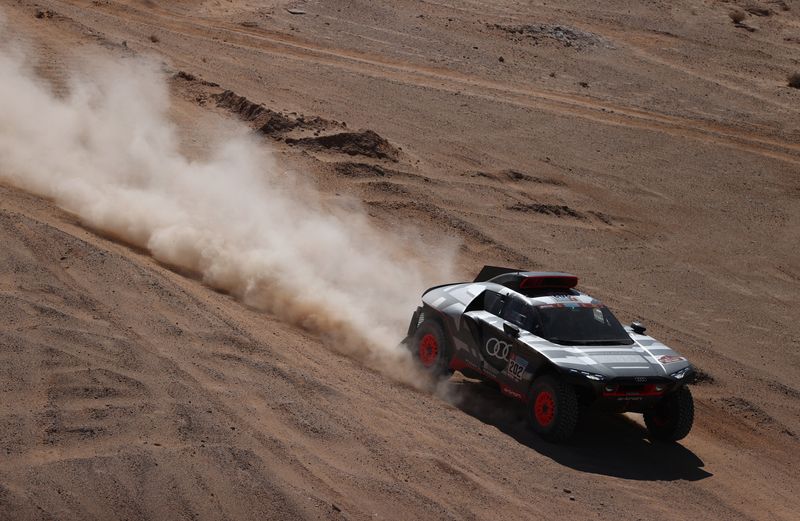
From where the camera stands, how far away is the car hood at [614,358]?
1220 centimetres

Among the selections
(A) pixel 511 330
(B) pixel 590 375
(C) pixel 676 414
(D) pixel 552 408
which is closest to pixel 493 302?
(A) pixel 511 330

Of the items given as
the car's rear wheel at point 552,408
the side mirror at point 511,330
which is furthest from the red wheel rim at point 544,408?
the side mirror at point 511,330

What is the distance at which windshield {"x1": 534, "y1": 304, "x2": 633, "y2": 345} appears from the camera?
42.6ft

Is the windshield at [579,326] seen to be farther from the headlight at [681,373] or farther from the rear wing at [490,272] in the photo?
the rear wing at [490,272]

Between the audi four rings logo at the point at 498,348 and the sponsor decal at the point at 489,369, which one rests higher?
the audi four rings logo at the point at 498,348

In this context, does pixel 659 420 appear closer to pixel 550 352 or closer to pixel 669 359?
pixel 669 359

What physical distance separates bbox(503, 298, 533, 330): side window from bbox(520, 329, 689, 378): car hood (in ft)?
0.87

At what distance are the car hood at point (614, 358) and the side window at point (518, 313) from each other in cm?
27

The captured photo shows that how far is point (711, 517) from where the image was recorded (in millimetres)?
11133

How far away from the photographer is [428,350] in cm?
1431

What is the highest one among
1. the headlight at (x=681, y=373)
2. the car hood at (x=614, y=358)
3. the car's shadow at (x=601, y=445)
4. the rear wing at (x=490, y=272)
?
the rear wing at (x=490, y=272)

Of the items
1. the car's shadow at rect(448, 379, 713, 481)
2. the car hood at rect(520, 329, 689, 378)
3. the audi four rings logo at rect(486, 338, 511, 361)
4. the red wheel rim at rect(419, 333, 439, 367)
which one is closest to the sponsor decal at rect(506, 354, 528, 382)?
the audi four rings logo at rect(486, 338, 511, 361)

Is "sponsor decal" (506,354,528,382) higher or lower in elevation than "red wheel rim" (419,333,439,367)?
higher

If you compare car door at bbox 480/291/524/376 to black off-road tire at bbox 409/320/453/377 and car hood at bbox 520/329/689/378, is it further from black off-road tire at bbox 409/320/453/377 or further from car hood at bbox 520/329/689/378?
black off-road tire at bbox 409/320/453/377
